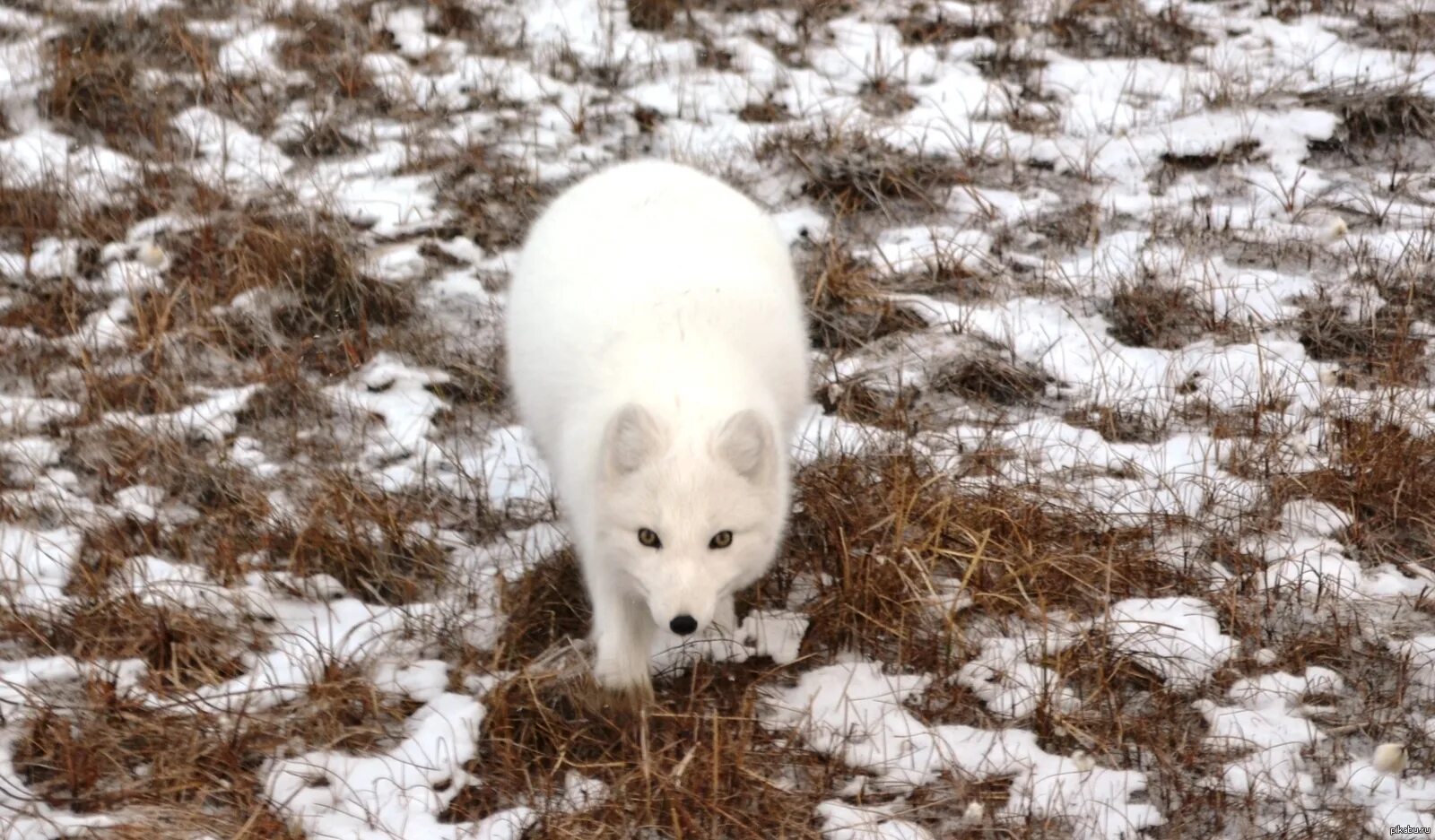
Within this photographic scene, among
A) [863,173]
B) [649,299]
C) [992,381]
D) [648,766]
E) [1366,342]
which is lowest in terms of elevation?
[648,766]

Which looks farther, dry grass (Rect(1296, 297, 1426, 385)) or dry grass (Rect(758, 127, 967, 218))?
dry grass (Rect(758, 127, 967, 218))

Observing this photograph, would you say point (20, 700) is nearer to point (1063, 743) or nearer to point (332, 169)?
point (1063, 743)

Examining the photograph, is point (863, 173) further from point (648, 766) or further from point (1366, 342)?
point (648, 766)

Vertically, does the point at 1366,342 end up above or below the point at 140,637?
above

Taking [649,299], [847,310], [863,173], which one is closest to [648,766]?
[649,299]

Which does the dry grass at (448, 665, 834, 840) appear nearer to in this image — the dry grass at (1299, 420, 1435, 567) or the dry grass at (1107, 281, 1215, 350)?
the dry grass at (1299, 420, 1435, 567)

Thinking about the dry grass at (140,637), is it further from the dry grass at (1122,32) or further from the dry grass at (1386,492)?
the dry grass at (1122,32)

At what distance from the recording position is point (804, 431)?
5090 mm

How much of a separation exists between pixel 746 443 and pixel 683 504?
24cm

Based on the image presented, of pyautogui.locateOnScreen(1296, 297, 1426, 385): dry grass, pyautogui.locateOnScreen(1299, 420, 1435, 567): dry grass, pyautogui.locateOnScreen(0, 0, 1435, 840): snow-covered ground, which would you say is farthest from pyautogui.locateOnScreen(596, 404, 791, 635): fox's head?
pyautogui.locateOnScreen(1296, 297, 1426, 385): dry grass

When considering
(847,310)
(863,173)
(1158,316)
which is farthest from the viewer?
(863,173)

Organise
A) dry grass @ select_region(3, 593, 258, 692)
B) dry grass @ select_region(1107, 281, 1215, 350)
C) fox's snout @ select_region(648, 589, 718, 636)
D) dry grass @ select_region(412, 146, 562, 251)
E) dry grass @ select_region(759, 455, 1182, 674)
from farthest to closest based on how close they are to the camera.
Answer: dry grass @ select_region(412, 146, 562, 251)
dry grass @ select_region(1107, 281, 1215, 350)
dry grass @ select_region(759, 455, 1182, 674)
dry grass @ select_region(3, 593, 258, 692)
fox's snout @ select_region(648, 589, 718, 636)

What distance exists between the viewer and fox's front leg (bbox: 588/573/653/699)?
3.71 meters

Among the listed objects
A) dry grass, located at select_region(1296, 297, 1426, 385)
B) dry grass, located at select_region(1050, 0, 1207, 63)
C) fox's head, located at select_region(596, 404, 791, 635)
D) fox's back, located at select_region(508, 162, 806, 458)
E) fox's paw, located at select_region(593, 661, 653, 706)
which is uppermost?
dry grass, located at select_region(1050, 0, 1207, 63)
